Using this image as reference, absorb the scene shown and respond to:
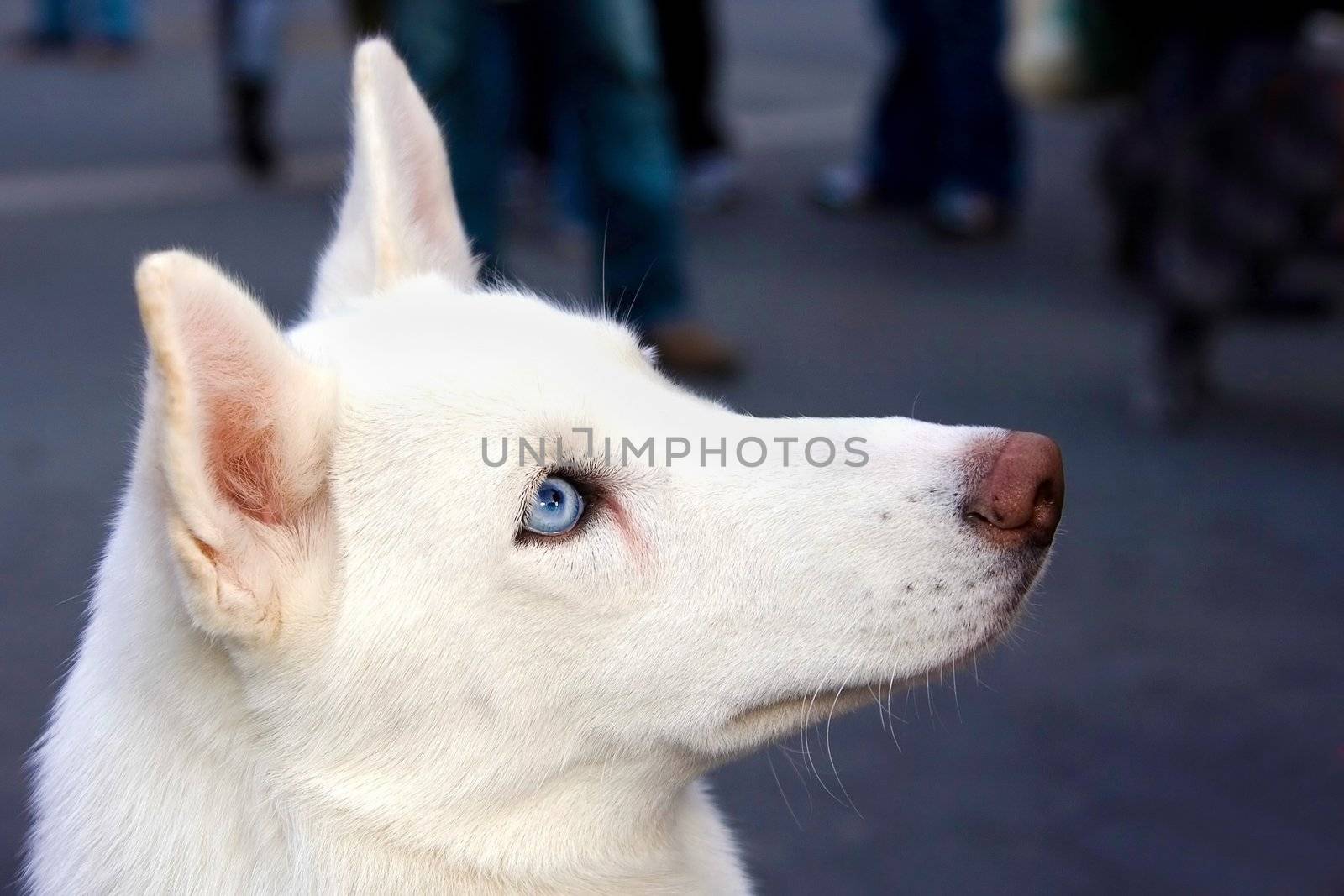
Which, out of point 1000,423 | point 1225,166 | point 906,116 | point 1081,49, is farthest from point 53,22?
point 1225,166

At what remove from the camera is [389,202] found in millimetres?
2271

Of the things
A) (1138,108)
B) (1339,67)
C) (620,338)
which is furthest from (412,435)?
(1138,108)

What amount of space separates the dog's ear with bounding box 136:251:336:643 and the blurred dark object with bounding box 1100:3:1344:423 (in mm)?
3800

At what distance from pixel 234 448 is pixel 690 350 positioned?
391 centimetres

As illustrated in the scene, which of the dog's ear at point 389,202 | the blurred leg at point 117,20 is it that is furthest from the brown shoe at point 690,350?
the blurred leg at point 117,20

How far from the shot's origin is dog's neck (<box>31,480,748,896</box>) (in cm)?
187

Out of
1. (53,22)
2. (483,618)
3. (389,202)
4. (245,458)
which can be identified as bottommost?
(53,22)

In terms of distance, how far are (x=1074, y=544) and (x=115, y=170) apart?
255 inches

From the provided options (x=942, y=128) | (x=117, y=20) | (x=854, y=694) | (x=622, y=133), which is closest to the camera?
(x=854, y=694)

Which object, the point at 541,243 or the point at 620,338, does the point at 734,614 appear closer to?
the point at 620,338

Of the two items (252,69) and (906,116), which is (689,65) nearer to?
(906,116)

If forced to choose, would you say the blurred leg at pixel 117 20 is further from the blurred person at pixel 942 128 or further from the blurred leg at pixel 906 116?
the blurred leg at pixel 906 116

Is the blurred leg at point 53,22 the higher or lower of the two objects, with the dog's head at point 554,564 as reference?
lower

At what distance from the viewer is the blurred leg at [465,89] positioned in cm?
468
